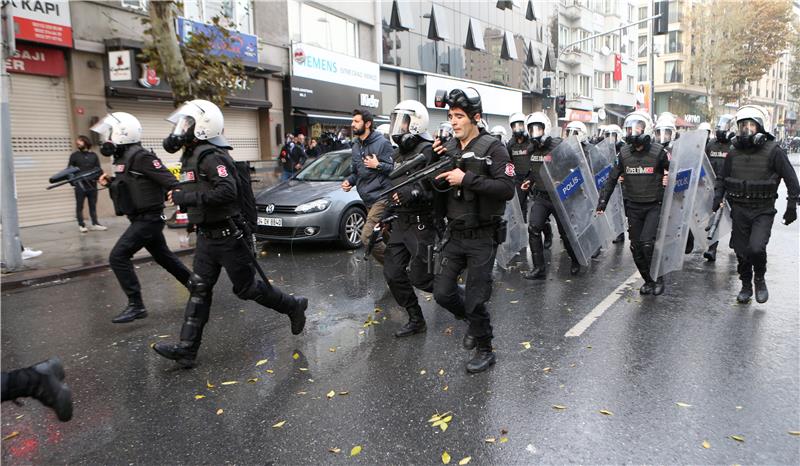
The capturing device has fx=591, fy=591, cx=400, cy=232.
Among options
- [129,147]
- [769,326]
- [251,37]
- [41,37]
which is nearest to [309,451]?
[129,147]

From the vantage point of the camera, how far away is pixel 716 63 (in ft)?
137

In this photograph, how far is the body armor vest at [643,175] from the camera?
607cm

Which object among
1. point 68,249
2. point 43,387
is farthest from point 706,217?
point 68,249

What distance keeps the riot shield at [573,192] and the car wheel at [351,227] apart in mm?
3308

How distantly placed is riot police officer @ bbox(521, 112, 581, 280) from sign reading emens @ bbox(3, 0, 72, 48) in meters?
9.84

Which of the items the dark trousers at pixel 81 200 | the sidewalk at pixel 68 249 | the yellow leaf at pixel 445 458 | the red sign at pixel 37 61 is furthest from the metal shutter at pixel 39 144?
the yellow leaf at pixel 445 458

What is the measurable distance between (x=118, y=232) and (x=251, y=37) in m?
7.93

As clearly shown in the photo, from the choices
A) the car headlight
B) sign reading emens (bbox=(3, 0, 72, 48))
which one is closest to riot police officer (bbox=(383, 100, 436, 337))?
the car headlight

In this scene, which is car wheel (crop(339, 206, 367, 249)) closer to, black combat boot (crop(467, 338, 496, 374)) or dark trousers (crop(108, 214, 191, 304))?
dark trousers (crop(108, 214, 191, 304))

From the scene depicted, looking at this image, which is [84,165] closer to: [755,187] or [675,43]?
[755,187]

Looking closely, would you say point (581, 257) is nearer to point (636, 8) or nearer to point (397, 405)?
point (397, 405)

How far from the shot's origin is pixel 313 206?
881 centimetres

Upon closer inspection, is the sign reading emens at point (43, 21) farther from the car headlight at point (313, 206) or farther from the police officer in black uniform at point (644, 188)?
the police officer in black uniform at point (644, 188)

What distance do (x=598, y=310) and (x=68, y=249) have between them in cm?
826
